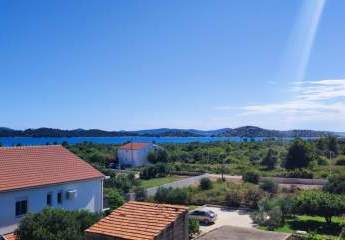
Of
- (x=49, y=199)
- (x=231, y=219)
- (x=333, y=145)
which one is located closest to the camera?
(x=49, y=199)

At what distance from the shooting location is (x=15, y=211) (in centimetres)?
2372

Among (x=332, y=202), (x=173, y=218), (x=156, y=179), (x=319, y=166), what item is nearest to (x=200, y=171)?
(x=156, y=179)

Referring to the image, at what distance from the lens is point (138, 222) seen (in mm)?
12062

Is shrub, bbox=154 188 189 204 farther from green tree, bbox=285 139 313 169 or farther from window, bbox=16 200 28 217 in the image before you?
green tree, bbox=285 139 313 169

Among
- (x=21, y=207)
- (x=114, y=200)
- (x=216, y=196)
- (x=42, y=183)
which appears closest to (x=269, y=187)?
(x=216, y=196)

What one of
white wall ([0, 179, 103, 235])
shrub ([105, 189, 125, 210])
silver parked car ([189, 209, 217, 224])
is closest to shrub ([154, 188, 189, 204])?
shrub ([105, 189, 125, 210])

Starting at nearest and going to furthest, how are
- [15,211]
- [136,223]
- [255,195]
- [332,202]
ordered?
[136,223] → [15,211] → [332,202] → [255,195]

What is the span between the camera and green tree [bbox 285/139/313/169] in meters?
61.5

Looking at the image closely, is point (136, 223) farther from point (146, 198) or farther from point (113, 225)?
point (146, 198)

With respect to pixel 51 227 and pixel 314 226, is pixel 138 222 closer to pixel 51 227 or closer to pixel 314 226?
pixel 51 227

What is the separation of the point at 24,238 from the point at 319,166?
49228 mm

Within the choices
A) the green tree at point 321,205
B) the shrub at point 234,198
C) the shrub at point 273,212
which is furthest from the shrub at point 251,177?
the green tree at point 321,205

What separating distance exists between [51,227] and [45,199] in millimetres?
6606

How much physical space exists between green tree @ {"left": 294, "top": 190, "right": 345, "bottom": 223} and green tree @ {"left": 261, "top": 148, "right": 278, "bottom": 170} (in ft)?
111
